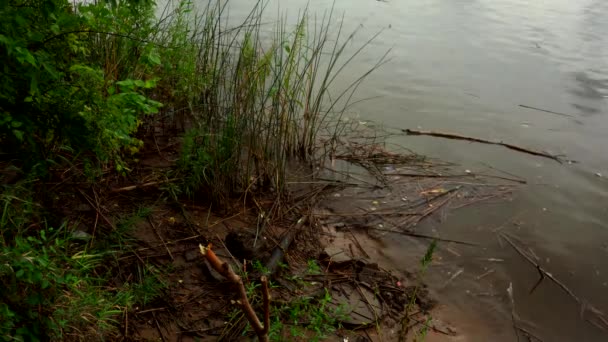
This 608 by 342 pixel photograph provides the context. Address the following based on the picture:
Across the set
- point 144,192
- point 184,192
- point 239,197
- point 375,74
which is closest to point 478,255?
point 239,197

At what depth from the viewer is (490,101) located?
18.4 feet

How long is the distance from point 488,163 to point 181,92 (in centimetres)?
274

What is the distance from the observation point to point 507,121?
16.9 ft

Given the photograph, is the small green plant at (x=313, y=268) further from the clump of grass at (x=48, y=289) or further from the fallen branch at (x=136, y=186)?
the fallen branch at (x=136, y=186)

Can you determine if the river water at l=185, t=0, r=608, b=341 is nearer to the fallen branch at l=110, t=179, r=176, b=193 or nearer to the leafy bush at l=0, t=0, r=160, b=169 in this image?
the fallen branch at l=110, t=179, r=176, b=193

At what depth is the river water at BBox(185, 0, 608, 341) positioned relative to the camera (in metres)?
2.87

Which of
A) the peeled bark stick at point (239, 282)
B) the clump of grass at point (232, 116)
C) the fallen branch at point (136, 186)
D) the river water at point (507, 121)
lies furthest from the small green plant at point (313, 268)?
the peeled bark stick at point (239, 282)

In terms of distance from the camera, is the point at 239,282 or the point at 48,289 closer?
the point at 239,282

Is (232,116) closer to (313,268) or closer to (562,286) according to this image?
(313,268)

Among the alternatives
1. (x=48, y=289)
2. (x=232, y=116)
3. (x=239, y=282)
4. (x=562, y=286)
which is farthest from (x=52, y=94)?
(x=562, y=286)

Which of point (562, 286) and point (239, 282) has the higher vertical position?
point (239, 282)

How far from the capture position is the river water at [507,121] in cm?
287

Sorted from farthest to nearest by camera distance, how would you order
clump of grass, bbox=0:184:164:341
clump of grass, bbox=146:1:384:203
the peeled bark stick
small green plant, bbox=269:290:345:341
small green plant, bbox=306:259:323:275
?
clump of grass, bbox=146:1:384:203 < small green plant, bbox=306:259:323:275 < small green plant, bbox=269:290:345:341 < clump of grass, bbox=0:184:164:341 < the peeled bark stick

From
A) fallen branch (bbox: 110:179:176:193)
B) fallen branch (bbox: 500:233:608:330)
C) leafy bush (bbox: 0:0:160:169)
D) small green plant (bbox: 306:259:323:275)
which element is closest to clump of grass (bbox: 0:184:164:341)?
leafy bush (bbox: 0:0:160:169)
